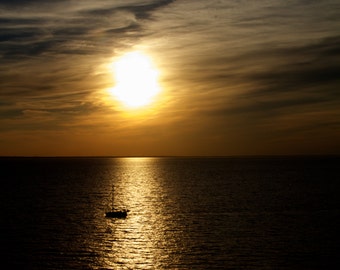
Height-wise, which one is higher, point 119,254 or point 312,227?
point 312,227

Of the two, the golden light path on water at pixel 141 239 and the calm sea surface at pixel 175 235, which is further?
the golden light path on water at pixel 141 239

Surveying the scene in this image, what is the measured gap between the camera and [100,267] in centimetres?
5672

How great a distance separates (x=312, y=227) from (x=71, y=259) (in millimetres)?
47819

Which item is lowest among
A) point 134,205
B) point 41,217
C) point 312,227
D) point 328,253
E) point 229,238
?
point 328,253

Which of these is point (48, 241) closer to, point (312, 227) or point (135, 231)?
point (135, 231)

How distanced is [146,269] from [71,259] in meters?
11.7

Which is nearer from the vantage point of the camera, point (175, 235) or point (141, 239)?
point (141, 239)

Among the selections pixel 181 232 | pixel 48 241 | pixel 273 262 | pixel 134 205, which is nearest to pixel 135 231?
pixel 181 232

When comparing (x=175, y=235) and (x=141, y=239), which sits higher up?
(x=175, y=235)

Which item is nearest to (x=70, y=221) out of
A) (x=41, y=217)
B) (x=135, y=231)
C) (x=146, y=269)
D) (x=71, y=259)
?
(x=41, y=217)

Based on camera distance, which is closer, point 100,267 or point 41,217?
point 100,267

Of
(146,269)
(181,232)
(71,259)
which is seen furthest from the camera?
(181,232)

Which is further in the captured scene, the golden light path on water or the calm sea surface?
the golden light path on water

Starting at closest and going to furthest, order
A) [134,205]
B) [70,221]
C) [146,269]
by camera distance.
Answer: [146,269]
[70,221]
[134,205]
